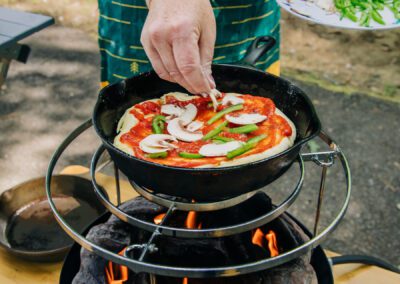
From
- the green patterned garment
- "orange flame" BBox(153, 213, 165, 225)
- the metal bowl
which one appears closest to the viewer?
"orange flame" BBox(153, 213, 165, 225)

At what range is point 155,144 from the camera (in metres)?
1.44

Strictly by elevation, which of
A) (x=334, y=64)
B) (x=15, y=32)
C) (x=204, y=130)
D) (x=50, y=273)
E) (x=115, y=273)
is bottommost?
(x=334, y=64)

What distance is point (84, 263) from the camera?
153 centimetres

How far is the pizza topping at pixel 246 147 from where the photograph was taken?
1.38 metres

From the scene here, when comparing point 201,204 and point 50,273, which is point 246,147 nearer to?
point 201,204

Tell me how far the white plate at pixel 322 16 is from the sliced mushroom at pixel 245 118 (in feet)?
2.68

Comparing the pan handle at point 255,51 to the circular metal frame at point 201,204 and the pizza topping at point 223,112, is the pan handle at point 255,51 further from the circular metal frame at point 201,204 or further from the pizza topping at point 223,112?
the circular metal frame at point 201,204

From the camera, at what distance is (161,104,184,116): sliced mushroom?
1625 millimetres

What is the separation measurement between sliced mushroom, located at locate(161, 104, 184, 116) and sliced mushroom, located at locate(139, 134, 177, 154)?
17 cm

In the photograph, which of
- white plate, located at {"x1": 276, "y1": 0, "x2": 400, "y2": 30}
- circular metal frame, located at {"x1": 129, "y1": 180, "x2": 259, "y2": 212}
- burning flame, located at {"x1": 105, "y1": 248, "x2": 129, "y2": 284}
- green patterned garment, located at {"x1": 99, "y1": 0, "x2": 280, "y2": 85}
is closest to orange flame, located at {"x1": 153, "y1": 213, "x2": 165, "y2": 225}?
burning flame, located at {"x1": 105, "y1": 248, "x2": 129, "y2": 284}

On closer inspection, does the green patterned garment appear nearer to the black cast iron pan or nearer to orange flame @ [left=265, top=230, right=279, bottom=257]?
the black cast iron pan

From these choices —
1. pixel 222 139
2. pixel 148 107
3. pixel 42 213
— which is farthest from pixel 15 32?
pixel 222 139

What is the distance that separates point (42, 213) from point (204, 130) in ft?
3.28

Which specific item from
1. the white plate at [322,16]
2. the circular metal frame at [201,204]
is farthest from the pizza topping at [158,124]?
the white plate at [322,16]
